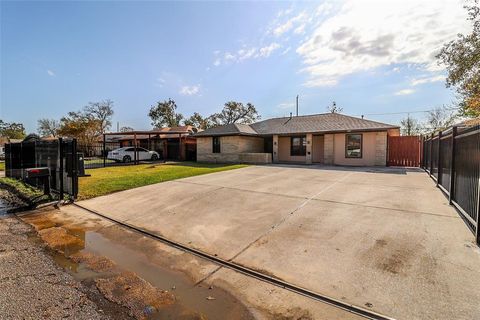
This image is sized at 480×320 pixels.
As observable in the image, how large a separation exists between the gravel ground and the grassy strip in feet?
11.7

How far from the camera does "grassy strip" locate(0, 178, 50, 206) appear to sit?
6920 millimetres

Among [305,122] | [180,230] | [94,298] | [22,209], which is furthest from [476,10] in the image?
[22,209]

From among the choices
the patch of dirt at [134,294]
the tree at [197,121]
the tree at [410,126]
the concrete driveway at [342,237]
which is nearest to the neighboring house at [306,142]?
the concrete driveway at [342,237]

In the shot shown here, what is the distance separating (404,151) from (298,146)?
23.2 feet

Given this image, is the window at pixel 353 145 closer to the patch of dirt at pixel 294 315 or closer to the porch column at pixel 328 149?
the porch column at pixel 328 149

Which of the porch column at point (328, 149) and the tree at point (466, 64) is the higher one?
the tree at point (466, 64)

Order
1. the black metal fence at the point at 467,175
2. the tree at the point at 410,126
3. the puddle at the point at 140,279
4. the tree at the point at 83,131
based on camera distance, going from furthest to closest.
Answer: the tree at the point at 410,126 → the tree at the point at 83,131 → the black metal fence at the point at 467,175 → the puddle at the point at 140,279

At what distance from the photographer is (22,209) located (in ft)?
20.6

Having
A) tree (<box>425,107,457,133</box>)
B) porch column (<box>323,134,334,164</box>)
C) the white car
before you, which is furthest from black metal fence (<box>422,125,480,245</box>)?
tree (<box>425,107,457,133</box>)

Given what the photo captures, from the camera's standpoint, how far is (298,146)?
766 inches

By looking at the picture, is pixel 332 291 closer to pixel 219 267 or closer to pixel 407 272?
pixel 407 272

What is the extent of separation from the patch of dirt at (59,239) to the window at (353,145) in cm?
1607

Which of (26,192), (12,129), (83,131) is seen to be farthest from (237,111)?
(12,129)

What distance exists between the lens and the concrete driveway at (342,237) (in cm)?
260
